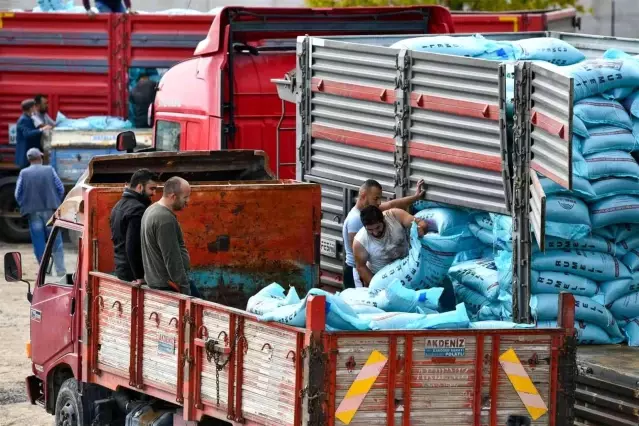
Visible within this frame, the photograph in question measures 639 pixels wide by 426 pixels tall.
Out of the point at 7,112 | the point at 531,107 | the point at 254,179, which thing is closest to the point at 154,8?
the point at 7,112

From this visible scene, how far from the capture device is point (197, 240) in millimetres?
9297

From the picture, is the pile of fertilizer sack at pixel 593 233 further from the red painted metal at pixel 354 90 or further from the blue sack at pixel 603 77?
the red painted metal at pixel 354 90

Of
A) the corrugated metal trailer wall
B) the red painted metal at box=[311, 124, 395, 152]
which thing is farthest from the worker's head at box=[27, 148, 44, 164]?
the red painted metal at box=[311, 124, 395, 152]

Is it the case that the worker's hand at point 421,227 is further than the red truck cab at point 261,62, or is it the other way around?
the red truck cab at point 261,62

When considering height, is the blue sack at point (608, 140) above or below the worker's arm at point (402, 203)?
above

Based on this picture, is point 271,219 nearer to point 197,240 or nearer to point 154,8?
point 197,240

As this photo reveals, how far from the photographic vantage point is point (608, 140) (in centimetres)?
826

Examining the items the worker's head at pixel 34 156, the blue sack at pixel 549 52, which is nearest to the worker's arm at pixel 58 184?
the worker's head at pixel 34 156

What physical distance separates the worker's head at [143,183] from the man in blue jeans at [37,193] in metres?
8.21

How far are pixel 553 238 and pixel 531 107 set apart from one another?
812 millimetres

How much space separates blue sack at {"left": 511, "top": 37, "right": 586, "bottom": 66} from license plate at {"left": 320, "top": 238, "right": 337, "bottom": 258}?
2.26 m

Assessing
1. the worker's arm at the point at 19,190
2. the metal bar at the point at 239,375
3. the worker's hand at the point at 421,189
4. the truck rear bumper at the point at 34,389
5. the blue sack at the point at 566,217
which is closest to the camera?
the metal bar at the point at 239,375

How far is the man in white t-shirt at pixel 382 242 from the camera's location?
952 centimetres

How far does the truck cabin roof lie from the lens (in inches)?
398
